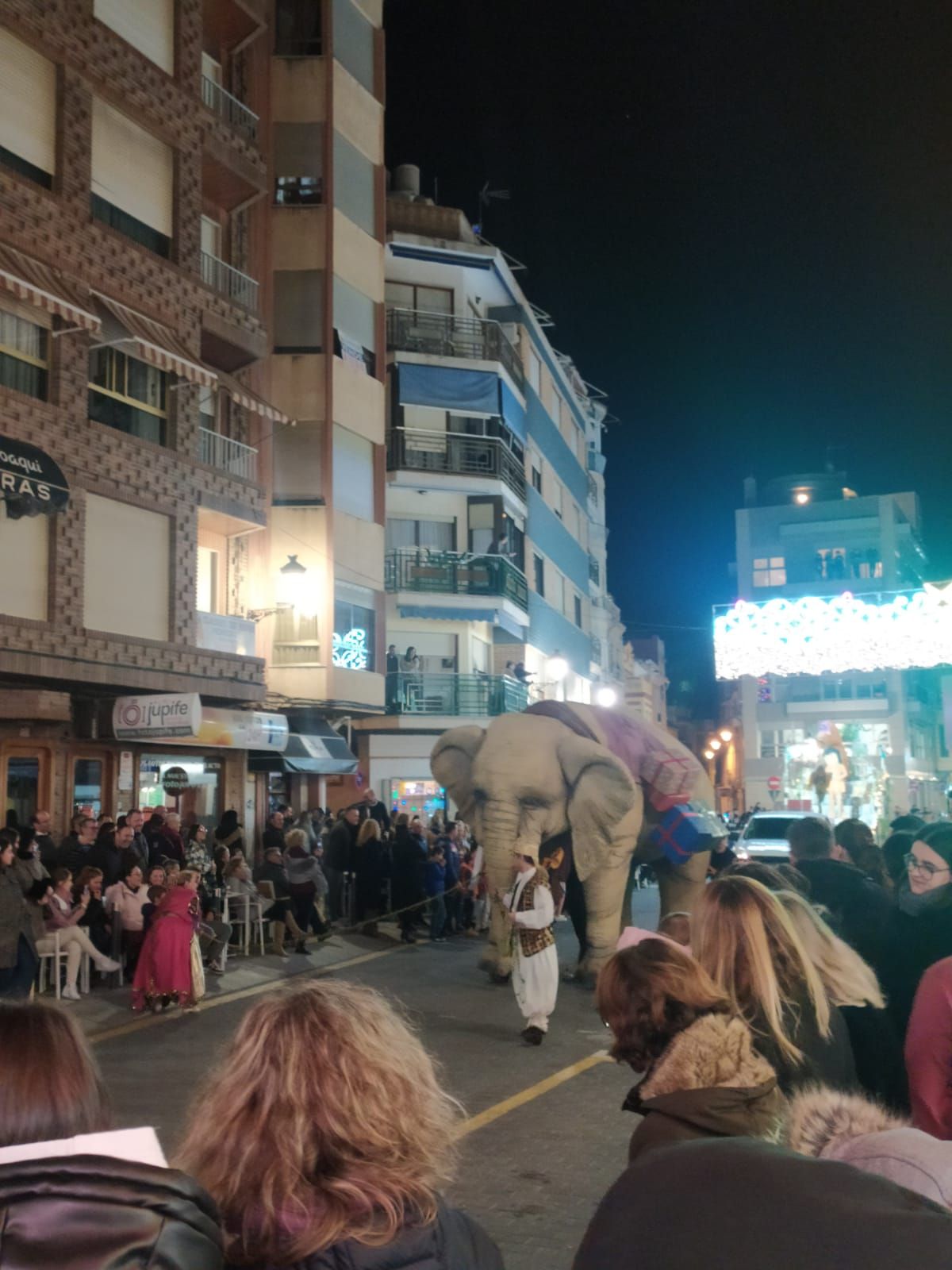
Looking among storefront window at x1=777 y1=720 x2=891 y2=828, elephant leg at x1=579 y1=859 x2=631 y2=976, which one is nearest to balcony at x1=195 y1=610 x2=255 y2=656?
elephant leg at x1=579 y1=859 x2=631 y2=976

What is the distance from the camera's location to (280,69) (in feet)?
92.7

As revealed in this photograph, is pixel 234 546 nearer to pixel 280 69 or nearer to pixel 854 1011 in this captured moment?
pixel 280 69

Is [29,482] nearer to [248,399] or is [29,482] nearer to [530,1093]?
[248,399]

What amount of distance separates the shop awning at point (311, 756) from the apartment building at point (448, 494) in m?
5.05

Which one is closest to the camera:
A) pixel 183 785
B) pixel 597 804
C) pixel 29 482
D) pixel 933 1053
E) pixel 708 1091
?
pixel 708 1091

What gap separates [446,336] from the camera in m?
34.5

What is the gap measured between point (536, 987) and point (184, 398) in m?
13.7

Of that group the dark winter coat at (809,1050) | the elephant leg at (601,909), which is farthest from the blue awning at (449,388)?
the dark winter coat at (809,1050)

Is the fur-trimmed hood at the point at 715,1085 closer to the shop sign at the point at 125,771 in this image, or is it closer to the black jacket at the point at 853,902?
the black jacket at the point at 853,902

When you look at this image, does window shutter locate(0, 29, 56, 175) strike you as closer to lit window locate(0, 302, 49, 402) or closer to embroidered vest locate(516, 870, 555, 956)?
lit window locate(0, 302, 49, 402)

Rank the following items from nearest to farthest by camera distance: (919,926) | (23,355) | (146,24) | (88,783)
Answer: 1. (919,926)
2. (23,355)
3. (88,783)
4. (146,24)

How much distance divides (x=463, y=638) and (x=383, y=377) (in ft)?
25.7

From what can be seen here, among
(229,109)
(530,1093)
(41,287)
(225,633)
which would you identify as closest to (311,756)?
(225,633)

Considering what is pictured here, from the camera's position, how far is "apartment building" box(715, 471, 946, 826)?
4719cm
